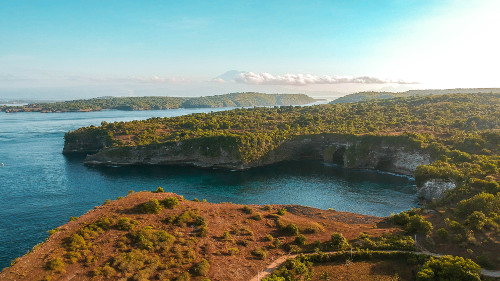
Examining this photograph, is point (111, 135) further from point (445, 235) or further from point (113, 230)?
Answer: point (445, 235)

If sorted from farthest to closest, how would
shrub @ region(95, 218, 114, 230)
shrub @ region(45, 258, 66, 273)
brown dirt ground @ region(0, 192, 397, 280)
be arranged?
1. shrub @ region(95, 218, 114, 230)
2. brown dirt ground @ region(0, 192, 397, 280)
3. shrub @ region(45, 258, 66, 273)

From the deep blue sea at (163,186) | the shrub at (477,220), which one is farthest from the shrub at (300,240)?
the deep blue sea at (163,186)

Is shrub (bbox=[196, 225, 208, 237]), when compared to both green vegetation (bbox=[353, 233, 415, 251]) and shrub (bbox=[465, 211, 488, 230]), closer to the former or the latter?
green vegetation (bbox=[353, 233, 415, 251])

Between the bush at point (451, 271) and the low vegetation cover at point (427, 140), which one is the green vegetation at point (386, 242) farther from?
the bush at point (451, 271)

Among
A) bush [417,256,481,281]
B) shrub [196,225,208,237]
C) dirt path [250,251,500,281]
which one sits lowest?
dirt path [250,251,500,281]


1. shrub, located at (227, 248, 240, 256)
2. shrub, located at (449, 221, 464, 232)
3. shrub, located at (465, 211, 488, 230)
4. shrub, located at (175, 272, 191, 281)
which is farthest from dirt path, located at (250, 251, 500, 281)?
shrub, located at (465, 211, 488, 230)

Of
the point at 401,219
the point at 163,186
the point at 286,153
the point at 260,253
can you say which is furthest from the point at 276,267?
the point at 286,153
